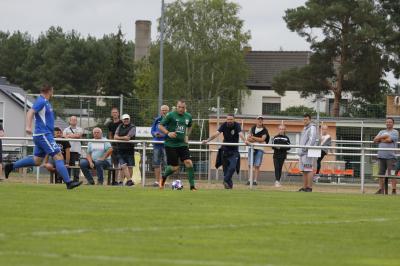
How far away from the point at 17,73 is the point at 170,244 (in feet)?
339

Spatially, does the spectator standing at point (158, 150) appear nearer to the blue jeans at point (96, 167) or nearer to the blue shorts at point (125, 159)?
the blue shorts at point (125, 159)

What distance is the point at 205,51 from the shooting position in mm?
88750

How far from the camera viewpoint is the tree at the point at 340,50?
209 feet

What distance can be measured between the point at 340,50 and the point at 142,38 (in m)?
39.9

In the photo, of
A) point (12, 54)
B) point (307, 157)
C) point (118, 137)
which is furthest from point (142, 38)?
point (307, 157)

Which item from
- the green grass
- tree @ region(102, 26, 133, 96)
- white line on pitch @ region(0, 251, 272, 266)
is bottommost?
white line on pitch @ region(0, 251, 272, 266)

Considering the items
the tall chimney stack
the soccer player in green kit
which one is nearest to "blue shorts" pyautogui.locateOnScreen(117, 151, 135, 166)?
the soccer player in green kit

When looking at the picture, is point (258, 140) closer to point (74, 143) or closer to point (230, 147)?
point (230, 147)

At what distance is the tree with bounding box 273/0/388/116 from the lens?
6378cm

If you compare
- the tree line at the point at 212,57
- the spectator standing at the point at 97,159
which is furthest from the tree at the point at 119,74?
the spectator standing at the point at 97,159

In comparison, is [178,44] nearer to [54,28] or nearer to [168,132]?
[54,28]

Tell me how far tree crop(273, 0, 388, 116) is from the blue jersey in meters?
45.7

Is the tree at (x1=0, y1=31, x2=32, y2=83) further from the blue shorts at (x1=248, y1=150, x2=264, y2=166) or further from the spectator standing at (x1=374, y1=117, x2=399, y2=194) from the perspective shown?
the spectator standing at (x1=374, y1=117, x2=399, y2=194)

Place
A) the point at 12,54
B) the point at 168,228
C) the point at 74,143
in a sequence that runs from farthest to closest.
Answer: the point at 12,54 → the point at 74,143 → the point at 168,228
